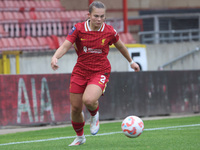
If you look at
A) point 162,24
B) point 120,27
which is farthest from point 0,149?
point 162,24

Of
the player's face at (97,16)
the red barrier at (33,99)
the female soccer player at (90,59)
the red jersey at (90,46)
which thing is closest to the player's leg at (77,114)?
the female soccer player at (90,59)

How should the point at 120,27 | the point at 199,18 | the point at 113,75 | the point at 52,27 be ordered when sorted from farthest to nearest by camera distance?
the point at 199,18
the point at 120,27
the point at 52,27
the point at 113,75

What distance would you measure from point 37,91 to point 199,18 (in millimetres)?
17366

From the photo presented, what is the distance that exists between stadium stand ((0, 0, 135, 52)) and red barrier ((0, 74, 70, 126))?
5.77m

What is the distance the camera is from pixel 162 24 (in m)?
29.6

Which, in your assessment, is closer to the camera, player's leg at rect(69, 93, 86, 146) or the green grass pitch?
the green grass pitch

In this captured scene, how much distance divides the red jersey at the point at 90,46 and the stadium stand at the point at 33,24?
1162 centimetres

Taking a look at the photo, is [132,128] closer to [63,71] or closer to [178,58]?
[63,71]

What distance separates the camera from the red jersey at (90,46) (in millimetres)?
8078

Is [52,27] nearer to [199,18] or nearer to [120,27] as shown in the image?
[120,27]

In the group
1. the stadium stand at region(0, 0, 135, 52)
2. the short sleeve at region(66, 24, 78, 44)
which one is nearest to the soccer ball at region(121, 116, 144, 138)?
the short sleeve at region(66, 24, 78, 44)

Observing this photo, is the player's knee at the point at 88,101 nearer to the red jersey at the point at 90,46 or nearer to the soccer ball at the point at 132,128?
the red jersey at the point at 90,46

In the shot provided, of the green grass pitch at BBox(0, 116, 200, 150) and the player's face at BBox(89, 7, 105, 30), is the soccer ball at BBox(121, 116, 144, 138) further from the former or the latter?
the player's face at BBox(89, 7, 105, 30)

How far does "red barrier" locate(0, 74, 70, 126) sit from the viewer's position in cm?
1345
